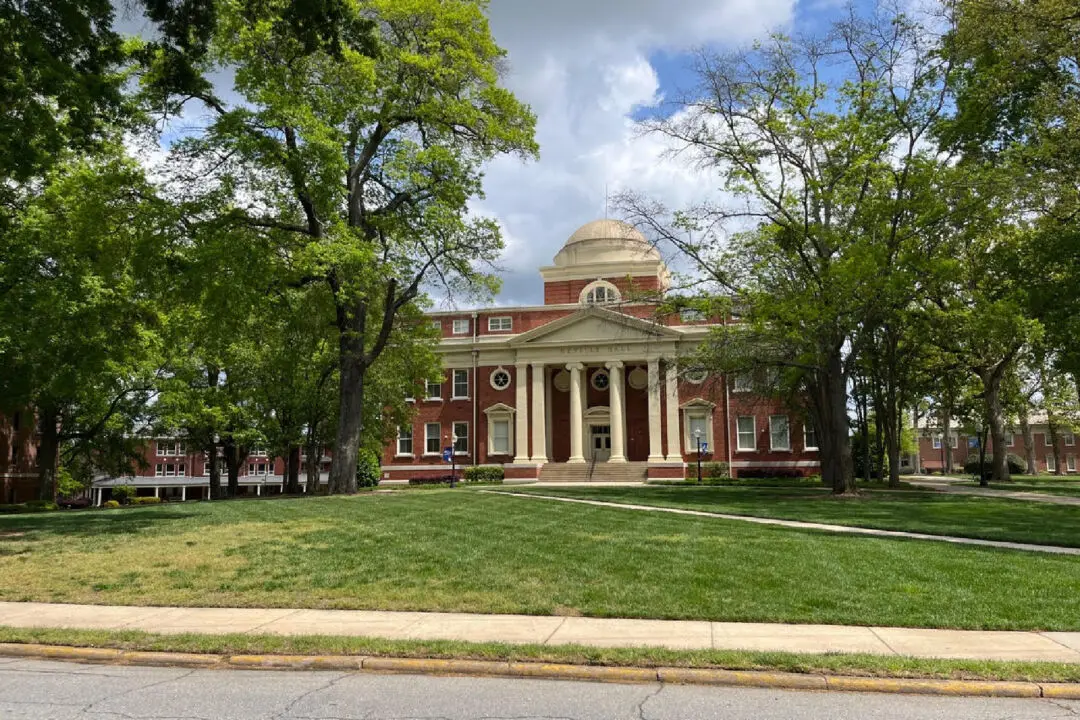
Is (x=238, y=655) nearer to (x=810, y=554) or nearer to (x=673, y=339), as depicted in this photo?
(x=810, y=554)

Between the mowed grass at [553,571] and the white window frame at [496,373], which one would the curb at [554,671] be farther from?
the white window frame at [496,373]

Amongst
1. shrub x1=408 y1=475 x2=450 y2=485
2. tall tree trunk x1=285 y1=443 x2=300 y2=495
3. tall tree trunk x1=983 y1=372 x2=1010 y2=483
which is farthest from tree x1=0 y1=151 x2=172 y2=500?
tall tree trunk x1=983 y1=372 x2=1010 y2=483

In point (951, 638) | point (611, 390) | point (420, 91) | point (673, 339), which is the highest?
point (420, 91)

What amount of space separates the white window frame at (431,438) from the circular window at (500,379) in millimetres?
4824

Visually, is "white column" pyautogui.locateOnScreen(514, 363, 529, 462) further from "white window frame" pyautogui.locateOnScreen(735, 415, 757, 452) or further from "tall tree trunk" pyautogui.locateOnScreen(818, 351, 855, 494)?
"tall tree trunk" pyautogui.locateOnScreen(818, 351, 855, 494)

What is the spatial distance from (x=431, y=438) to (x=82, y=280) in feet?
102

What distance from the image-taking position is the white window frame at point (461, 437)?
51906mm

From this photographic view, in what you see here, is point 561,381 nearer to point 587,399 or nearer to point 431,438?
point 587,399

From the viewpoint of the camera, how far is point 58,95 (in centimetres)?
1293

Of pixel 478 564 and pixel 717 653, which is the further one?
pixel 478 564

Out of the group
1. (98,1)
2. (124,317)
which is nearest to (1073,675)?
(98,1)

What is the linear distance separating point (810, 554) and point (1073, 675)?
5787 mm

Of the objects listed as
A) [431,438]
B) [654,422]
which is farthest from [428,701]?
[431,438]

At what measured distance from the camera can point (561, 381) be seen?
172 ft
